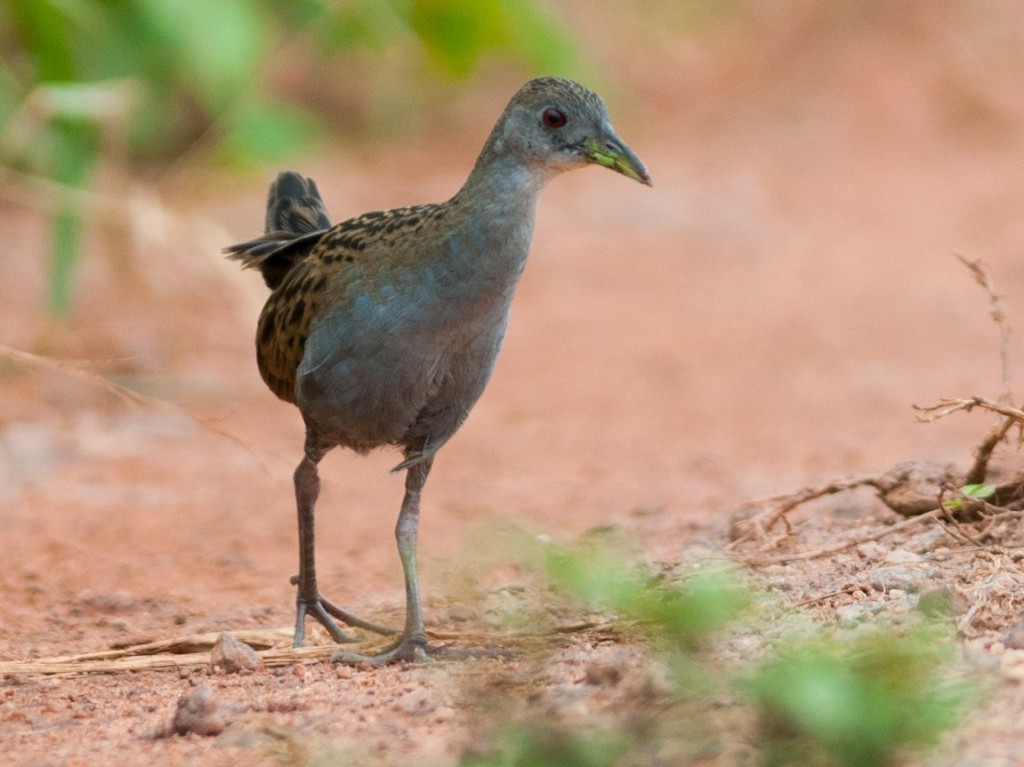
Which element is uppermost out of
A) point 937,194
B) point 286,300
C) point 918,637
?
point 937,194

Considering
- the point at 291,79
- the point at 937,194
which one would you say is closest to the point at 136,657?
the point at 937,194

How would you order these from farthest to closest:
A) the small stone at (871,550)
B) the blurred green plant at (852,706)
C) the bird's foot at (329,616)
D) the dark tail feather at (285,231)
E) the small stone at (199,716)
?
the dark tail feather at (285,231) < the bird's foot at (329,616) < the small stone at (871,550) < the small stone at (199,716) < the blurred green plant at (852,706)

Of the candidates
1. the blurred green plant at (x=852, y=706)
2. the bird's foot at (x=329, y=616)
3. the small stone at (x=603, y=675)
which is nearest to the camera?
the blurred green plant at (x=852, y=706)

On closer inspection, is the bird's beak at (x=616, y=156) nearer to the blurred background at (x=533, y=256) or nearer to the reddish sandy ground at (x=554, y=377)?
the reddish sandy ground at (x=554, y=377)

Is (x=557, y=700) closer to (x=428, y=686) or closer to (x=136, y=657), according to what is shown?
(x=428, y=686)

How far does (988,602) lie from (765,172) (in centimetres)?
970

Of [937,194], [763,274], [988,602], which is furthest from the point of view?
[937,194]

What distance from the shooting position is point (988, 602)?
12.5 ft

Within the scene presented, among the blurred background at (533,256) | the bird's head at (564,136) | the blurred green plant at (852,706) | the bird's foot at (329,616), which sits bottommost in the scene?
the blurred green plant at (852,706)

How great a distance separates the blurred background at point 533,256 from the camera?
23.2 feet

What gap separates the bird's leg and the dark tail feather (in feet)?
2.80

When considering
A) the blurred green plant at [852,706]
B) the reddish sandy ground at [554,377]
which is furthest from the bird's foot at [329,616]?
Answer: the blurred green plant at [852,706]

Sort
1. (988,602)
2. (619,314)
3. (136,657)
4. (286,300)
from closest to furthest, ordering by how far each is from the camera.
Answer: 1. (988,602)
2. (136,657)
3. (286,300)
4. (619,314)

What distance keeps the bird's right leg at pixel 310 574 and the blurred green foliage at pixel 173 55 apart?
12.2 ft
